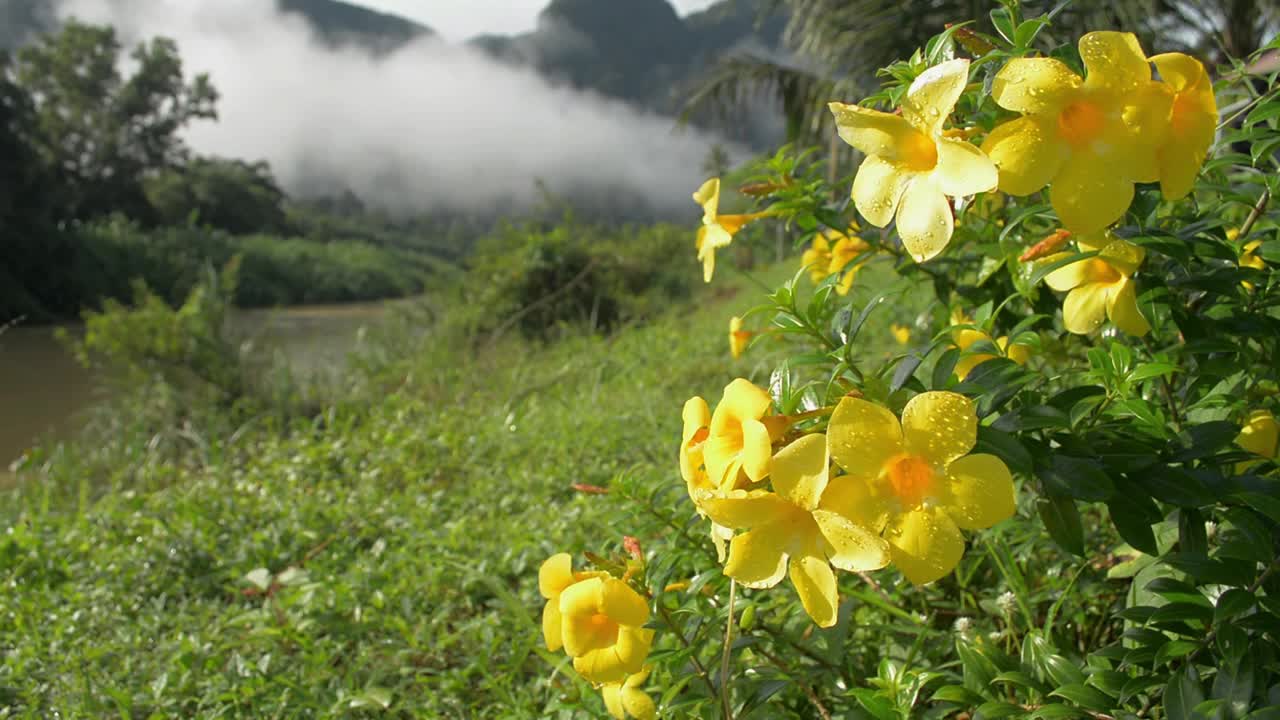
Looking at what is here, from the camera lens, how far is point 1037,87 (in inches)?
17.5

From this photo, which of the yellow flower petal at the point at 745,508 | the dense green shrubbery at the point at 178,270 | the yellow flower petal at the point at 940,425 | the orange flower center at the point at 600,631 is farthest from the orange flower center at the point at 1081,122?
the dense green shrubbery at the point at 178,270

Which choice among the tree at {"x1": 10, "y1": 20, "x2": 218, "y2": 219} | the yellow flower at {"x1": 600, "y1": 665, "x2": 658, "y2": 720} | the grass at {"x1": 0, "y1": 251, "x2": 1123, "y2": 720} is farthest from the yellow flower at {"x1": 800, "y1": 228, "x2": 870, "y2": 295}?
the tree at {"x1": 10, "y1": 20, "x2": 218, "y2": 219}

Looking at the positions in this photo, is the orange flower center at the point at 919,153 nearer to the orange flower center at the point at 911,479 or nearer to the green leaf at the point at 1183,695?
the orange flower center at the point at 911,479

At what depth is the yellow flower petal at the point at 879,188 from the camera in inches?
19.7

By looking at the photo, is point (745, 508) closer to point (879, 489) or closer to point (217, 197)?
point (879, 489)

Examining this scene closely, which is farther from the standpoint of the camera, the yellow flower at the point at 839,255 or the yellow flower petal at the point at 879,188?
the yellow flower at the point at 839,255

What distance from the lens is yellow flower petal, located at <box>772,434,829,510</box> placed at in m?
0.45

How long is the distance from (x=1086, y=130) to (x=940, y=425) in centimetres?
20

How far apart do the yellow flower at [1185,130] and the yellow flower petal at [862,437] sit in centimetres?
22

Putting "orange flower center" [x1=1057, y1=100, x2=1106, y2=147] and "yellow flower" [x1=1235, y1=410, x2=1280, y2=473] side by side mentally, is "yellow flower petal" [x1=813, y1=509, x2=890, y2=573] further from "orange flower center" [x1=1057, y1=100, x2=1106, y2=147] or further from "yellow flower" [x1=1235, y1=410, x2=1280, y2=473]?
"yellow flower" [x1=1235, y1=410, x2=1280, y2=473]

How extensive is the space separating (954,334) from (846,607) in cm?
37

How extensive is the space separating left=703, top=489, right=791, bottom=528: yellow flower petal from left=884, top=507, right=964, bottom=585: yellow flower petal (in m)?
0.08

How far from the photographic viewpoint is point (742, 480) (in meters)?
0.52

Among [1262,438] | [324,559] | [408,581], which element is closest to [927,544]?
[1262,438]
